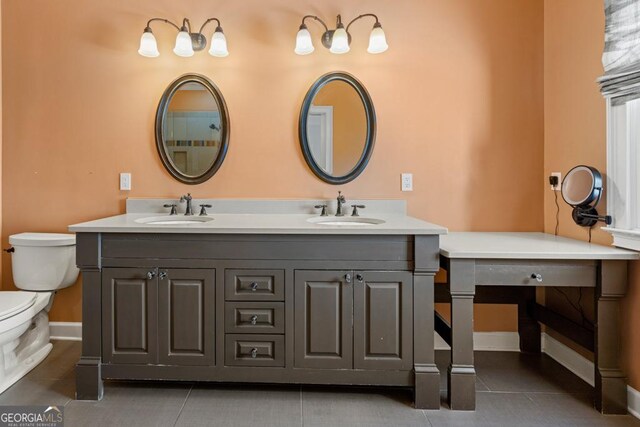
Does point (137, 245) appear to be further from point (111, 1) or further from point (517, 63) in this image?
point (517, 63)

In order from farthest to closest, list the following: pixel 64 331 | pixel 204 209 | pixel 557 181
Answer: pixel 64 331 < pixel 204 209 < pixel 557 181

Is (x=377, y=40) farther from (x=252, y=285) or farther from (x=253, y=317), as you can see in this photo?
(x=253, y=317)

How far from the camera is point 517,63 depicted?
235cm

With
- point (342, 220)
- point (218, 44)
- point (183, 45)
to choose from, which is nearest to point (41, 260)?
point (183, 45)

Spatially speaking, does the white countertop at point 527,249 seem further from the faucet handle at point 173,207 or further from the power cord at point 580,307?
the faucet handle at point 173,207

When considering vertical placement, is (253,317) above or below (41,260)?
below

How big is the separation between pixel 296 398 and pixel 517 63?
2358 mm

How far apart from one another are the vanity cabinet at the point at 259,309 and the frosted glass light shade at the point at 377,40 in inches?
47.6

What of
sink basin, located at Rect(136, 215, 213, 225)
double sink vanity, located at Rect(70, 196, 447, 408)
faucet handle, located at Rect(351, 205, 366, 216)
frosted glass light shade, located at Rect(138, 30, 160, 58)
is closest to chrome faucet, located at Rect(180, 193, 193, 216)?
sink basin, located at Rect(136, 215, 213, 225)

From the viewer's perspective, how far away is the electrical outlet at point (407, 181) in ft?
7.84

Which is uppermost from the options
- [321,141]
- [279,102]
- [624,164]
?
[279,102]

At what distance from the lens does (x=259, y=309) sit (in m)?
1.77

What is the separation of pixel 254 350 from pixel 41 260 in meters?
1.50

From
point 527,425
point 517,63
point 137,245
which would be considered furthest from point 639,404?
point 137,245
